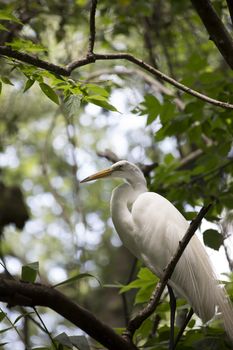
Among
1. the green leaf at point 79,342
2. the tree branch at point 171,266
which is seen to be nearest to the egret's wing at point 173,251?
the tree branch at point 171,266

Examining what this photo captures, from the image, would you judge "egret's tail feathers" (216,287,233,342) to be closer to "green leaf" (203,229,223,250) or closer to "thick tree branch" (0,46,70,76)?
"green leaf" (203,229,223,250)

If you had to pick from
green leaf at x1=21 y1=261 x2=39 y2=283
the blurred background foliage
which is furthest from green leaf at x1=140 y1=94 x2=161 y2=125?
green leaf at x1=21 y1=261 x2=39 y2=283

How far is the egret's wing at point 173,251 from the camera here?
249 centimetres

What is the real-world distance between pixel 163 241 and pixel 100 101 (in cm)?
96

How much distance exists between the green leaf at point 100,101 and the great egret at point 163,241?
879 millimetres

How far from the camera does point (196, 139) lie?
308 centimetres

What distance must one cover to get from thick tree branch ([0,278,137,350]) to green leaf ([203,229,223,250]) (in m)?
0.86

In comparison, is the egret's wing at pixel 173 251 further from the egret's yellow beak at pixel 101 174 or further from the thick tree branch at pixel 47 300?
the thick tree branch at pixel 47 300

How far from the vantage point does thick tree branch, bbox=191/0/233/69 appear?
6.64 ft

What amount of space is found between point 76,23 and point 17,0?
0.77m

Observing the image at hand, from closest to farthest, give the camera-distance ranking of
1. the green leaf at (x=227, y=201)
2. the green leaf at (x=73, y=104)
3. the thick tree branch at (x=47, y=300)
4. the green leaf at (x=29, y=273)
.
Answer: the thick tree branch at (x=47, y=300)
the green leaf at (x=29, y=273)
the green leaf at (x=73, y=104)
the green leaf at (x=227, y=201)

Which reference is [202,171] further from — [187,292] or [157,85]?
[157,85]

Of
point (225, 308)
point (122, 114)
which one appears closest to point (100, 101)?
point (122, 114)

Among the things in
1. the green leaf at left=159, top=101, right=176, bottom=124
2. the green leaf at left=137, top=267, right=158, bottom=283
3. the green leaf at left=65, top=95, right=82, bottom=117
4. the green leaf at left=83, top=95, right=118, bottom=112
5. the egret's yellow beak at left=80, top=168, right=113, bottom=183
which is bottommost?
the green leaf at left=137, top=267, right=158, bottom=283
